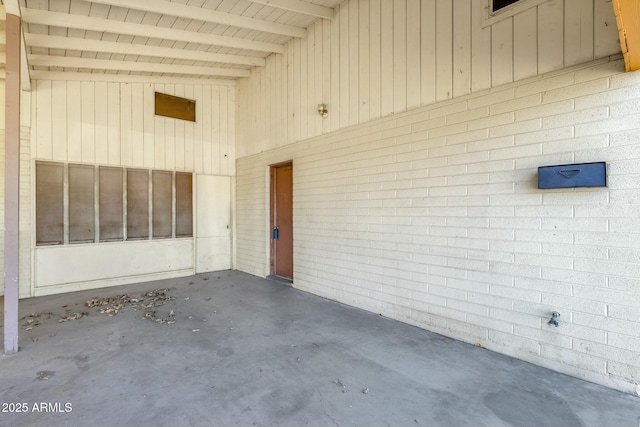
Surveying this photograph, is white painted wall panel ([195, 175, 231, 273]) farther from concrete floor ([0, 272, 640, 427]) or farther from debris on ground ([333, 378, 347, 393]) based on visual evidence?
debris on ground ([333, 378, 347, 393])

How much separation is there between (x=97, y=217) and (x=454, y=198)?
237 inches

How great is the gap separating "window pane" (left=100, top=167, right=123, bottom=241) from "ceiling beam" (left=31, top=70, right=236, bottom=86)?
62.8 inches

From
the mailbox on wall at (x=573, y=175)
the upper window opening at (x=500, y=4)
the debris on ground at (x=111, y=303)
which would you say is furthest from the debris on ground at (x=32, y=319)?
the upper window opening at (x=500, y=4)

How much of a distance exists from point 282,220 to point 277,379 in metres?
4.06

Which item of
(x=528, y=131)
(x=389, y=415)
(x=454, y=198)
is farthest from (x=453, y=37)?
(x=389, y=415)

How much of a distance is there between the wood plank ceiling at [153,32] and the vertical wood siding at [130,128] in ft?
1.13

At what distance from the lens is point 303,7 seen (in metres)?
4.79

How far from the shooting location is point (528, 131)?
9.73ft

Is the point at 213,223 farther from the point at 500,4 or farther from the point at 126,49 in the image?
the point at 500,4

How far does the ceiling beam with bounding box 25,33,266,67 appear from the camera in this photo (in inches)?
182

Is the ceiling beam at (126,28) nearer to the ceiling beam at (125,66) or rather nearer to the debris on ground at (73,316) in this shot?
the ceiling beam at (125,66)

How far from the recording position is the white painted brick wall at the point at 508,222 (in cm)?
252

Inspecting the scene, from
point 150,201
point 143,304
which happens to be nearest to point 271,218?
point 150,201

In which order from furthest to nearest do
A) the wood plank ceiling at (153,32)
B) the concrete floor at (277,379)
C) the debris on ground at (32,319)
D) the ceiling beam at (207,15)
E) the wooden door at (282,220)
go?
the wooden door at (282,220) → the wood plank ceiling at (153,32) → the ceiling beam at (207,15) → the debris on ground at (32,319) → the concrete floor at (277,379)
